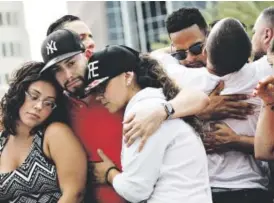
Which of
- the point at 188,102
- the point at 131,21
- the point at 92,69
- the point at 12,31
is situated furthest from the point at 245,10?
the point at 131,21

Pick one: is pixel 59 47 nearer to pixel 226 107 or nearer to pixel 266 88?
pixel 226 107

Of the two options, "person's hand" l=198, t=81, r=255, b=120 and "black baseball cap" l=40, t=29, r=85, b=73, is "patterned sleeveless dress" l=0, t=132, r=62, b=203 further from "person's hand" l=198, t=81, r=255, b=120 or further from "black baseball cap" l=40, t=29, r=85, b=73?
"person's hand" l=198, t=81, r=255, b=120

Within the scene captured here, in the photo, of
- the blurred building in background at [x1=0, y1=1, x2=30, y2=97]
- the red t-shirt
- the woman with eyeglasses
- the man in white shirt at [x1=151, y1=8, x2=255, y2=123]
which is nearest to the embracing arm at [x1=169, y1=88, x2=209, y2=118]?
the man in white shirt at [x1=151, y1=8, x2=255, y2=123]

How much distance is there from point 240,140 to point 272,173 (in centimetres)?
29

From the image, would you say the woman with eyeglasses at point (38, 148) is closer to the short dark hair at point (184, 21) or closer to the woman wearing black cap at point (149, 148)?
the woman wearing black cap at point (149, 148)

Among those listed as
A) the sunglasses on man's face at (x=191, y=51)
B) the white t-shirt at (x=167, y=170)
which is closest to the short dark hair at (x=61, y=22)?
the sunglasses on man's face at (x=191, y=51)

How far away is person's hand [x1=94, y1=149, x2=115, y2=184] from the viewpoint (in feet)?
10.2

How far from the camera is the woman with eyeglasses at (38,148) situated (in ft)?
10.5

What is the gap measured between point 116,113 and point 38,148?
45 centimetres

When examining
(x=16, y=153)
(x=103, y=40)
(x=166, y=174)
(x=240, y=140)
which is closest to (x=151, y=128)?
(x=166, y=174)

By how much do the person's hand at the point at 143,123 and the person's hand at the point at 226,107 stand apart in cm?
52

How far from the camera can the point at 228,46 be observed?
3223 mm

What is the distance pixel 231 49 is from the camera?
10.6 ft

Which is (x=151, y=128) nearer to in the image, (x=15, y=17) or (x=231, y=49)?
(x=231, y=49)
